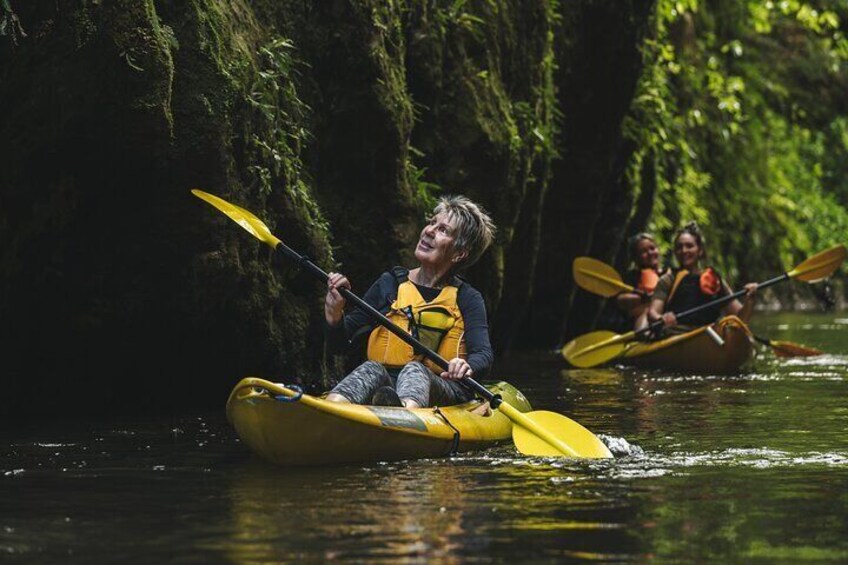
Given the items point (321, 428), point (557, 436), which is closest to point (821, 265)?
point (557, 436)

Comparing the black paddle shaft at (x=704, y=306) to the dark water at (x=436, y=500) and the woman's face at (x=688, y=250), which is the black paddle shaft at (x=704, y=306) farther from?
the dark water at (x=436, y=500)

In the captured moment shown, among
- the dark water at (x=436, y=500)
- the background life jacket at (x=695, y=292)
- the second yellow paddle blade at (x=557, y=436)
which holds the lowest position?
the dark water at (x=436, y=500)

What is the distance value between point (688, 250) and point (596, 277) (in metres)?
1.12

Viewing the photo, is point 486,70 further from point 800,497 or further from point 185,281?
point 800,497

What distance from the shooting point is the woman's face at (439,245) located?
272 inches

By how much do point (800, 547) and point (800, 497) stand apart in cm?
91

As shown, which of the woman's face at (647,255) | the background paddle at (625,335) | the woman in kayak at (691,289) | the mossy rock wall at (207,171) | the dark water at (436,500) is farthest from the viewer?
the woman's face at (647,255)

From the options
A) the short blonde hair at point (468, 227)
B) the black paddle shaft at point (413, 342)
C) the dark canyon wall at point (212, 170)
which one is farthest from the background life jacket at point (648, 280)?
the black paddle shaft at point (413, 342)

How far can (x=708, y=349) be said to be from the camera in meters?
11.9

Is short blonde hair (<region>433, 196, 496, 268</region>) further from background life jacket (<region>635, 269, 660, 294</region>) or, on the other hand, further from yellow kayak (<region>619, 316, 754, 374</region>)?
background life jacket (<region>635, 269, 660, 294</region>)

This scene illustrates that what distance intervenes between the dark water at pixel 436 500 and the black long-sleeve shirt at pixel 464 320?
1.61 feet

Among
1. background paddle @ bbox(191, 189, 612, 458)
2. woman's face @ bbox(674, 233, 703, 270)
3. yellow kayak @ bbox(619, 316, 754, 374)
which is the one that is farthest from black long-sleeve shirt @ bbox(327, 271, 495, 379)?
woman's face @ bbox(674, 233, 703, 270)

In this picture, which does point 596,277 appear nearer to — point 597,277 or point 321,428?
point 597,277

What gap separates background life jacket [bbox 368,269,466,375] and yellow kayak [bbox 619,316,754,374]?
5.20 m
